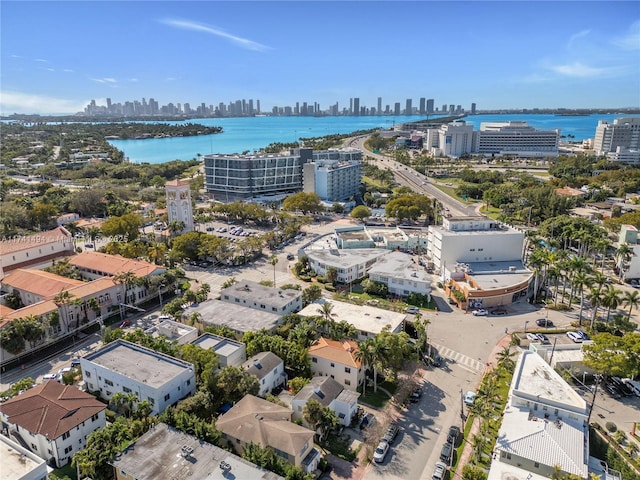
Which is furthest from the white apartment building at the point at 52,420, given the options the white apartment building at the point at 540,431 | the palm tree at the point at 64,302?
the white apartment building at the point at 540,431

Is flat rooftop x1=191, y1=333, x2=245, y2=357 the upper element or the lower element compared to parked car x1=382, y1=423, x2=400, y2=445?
upper

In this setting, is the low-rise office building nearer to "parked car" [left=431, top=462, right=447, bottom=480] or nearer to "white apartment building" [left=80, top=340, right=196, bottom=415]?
"white apartment building" [left=80, top=340, right=196, bottom=415]

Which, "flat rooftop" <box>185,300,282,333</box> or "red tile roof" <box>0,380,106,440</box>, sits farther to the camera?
"flat rooftop" <box>185,300,282,333</box>

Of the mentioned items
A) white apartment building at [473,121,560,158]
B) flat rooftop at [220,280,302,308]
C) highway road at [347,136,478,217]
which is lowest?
flat rooftop at [220,280,302,308]

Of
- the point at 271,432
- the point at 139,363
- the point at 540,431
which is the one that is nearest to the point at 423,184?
the point at 540,431

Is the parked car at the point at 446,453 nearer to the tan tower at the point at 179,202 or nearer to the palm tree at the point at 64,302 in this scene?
the palm tree at the point at 64,302

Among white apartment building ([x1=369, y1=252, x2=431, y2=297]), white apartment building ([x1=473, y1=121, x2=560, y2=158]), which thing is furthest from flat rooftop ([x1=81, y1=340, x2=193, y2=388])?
white apartment building ([x1=473, y1=121, x2=560, y2=158])

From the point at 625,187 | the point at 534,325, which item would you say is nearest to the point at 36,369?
the point at 534,325
